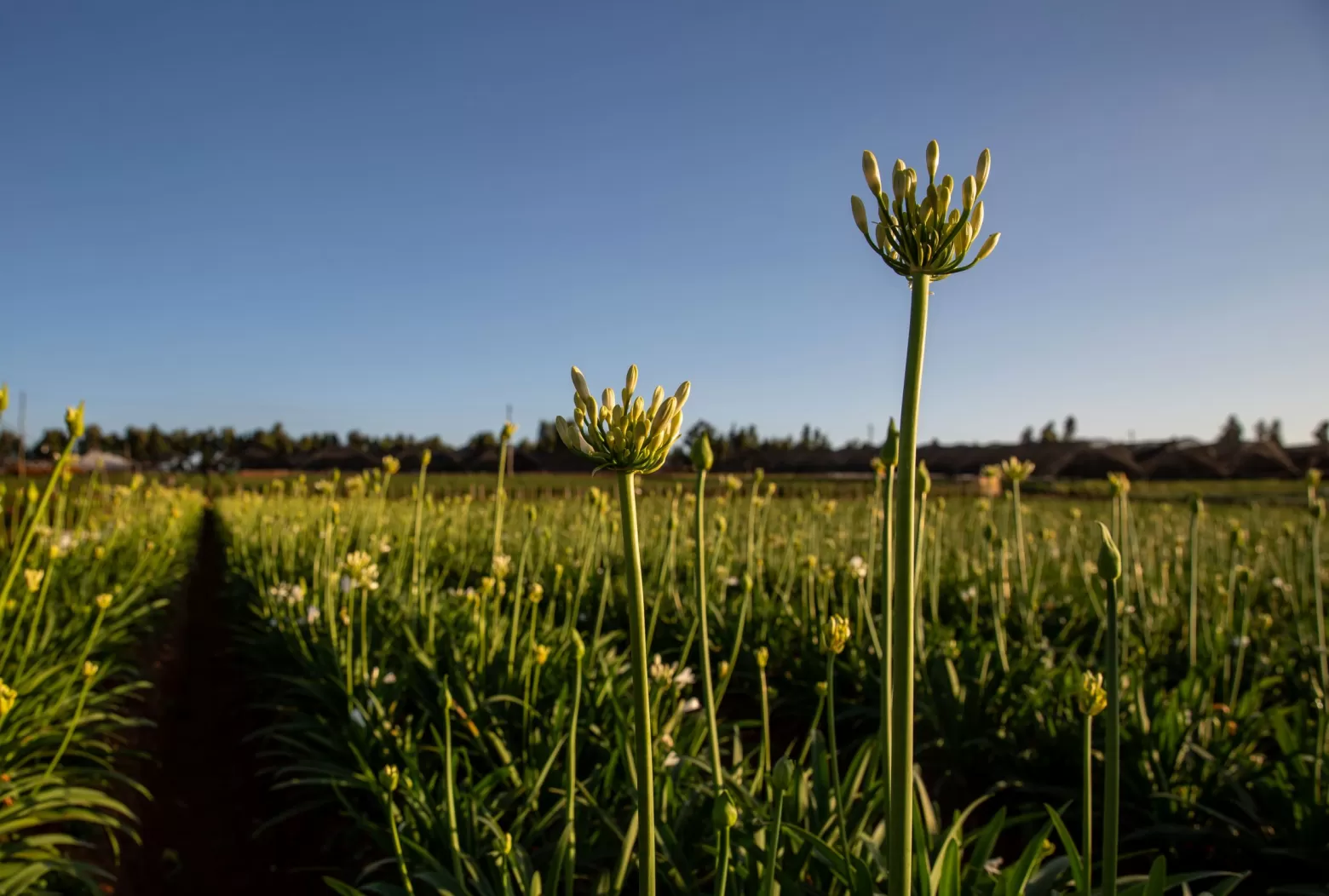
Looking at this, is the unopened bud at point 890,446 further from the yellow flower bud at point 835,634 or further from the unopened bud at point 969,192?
the unopened bud at point 969,192

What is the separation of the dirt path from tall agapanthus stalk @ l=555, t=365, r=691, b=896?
2.36 m

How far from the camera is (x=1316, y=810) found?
7.61 ft

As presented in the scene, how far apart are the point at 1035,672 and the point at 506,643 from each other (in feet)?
8.11

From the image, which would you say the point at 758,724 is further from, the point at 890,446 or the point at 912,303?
the point at 912,303

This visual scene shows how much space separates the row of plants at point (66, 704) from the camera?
2.34m

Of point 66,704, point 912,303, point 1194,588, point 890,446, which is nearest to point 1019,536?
point 1194,588

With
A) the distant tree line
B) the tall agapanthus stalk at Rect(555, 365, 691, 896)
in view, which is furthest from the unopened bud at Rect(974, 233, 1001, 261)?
the distant tree line

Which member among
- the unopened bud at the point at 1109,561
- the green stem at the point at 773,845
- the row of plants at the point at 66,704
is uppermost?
the unopened bud at the point at 1109,561

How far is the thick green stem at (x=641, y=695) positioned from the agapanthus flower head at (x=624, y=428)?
0.03 meters

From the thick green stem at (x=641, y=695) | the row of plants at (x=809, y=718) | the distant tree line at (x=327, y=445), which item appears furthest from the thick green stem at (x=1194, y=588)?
the distant tree line at (x=327, y=445)

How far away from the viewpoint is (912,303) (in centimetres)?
82

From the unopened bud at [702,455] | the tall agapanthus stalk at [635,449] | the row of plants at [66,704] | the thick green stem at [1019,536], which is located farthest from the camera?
the thick green stem at [1019,536]

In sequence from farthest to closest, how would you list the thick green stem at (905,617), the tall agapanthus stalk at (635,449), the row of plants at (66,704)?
1. the row of plants at (66,704)
2. the tall agapanthus stalk at (635,449)
3. the thick green stem at (905,617)

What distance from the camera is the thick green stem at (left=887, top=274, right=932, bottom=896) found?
792mm
